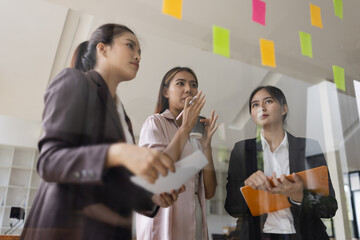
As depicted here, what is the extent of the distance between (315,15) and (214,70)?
60 centimetres

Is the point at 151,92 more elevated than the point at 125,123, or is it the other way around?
the point at 151,92

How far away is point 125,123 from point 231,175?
1.46 ft

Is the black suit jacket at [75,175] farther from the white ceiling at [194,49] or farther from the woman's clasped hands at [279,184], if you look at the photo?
the woman's clasped hands at [279,184]

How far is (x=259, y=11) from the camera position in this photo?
1239mm

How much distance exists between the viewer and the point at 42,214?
67 cm

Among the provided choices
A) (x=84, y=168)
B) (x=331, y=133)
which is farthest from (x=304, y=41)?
(x=84, y=168)

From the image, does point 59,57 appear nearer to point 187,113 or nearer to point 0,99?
point 0,99

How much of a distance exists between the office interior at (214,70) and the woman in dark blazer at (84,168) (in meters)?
0.06

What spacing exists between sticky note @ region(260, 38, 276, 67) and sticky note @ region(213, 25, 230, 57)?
0.61 feet

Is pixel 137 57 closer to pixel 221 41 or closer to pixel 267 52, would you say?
pixel 221 41

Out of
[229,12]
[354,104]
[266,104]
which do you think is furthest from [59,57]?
[354,104]

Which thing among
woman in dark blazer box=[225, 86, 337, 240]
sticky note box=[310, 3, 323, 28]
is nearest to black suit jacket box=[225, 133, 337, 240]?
woman in dark blazer box=[225, 86, 337, 240]

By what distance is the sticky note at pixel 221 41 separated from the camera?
1.09 m

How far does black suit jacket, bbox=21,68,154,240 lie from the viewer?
0.65 meters
